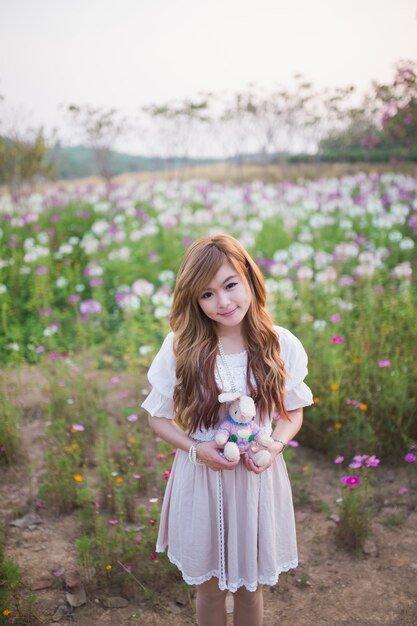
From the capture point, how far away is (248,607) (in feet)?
6.05

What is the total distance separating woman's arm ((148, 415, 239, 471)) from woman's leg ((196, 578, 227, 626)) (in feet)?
1.68

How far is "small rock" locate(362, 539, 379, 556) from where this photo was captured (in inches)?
98.6

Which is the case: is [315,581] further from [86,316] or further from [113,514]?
[86,316]

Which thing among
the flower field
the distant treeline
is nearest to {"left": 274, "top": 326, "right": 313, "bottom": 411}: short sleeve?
the flower field

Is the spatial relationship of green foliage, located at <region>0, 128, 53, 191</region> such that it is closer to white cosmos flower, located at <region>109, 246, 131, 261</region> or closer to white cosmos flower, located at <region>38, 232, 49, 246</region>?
white cosmos flower, located at <region>38, 232, 49, 246</region>

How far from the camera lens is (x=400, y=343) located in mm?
3432

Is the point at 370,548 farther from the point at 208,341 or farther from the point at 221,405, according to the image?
the point at 208,341

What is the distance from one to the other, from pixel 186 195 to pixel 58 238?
3169 millimetres

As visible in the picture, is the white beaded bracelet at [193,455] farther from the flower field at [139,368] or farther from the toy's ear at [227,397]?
the flower field at [139,368]

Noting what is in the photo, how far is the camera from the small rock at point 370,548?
251 centimetres

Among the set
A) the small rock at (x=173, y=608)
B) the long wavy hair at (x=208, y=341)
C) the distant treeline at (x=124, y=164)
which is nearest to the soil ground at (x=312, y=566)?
the small rock at (x=173, y=608)

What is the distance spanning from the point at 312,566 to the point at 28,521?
56.3 inches

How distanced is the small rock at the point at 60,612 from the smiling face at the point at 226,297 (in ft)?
4.82

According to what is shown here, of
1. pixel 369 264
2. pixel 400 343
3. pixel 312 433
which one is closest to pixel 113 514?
pixel 312 433
